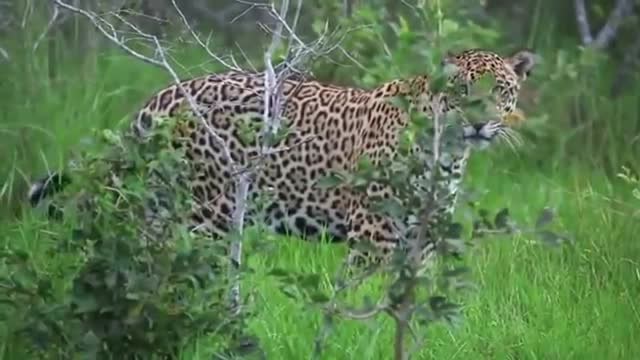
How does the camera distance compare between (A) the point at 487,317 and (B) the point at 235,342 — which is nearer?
(B) the point at 235,342

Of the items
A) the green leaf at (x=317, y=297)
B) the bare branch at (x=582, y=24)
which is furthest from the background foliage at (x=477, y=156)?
the green leaf at (x=317, y=297)

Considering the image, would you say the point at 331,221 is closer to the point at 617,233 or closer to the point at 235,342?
the point at 617,233

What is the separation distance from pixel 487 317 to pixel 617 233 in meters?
1.00

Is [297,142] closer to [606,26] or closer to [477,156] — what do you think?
[477,156]

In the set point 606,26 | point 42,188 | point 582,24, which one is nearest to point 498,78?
point 42,188

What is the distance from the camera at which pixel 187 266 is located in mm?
4664

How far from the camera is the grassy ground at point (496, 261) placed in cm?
525

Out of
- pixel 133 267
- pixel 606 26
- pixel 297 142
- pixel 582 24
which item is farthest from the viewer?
pixel 606 26

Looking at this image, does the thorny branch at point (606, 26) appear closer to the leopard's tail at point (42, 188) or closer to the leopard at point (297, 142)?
the leopard at point (297, 142)

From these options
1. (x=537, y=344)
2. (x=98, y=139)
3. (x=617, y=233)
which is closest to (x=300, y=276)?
(x=98, y=139)

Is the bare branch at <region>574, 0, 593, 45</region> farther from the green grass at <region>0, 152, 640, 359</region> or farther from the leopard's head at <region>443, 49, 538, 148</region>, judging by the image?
the leopard's head at <region>443, 49, 538, 148</region>

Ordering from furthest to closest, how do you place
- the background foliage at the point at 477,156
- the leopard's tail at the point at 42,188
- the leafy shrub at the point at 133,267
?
the leopard's tail at the point at 42,188 < the background foliage at the point at 477,156 < the leafy shrub at the point at 133,267

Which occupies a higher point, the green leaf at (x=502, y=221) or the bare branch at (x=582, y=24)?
the bare branch at (x=582, y=24)

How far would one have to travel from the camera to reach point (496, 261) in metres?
6.09
